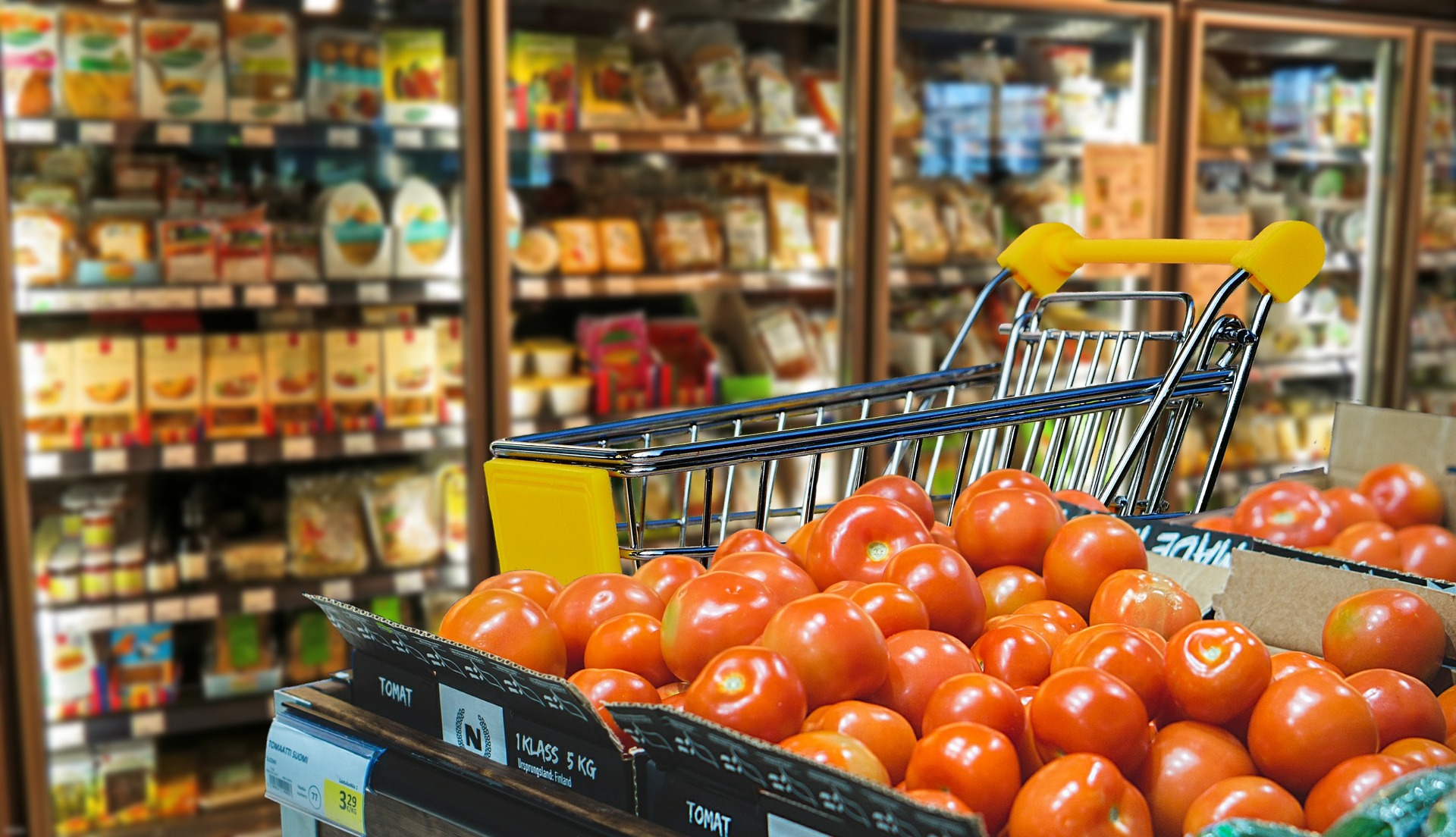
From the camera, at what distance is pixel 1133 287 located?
365cm

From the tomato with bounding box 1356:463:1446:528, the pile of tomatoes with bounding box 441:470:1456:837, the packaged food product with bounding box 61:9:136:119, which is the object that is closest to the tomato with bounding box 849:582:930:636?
the pile of tomatoes with bounding box 441:470:1456:837

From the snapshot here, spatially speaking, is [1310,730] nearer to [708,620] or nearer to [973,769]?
[973,769]

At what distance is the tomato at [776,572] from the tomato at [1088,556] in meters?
0.19

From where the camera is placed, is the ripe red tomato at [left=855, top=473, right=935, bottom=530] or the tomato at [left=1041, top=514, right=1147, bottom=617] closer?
the tomato at [left=1041, top=514, right=1147, bottom=617]

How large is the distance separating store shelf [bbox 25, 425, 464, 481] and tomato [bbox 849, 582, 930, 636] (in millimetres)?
2082

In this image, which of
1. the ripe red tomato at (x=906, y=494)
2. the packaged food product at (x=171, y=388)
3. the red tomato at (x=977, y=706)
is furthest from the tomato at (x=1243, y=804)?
the packaged food product at (x=171, y=388)

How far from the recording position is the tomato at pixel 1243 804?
67cm

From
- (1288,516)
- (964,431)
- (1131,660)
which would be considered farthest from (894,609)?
(1288,516)

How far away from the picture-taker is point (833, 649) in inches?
29.6

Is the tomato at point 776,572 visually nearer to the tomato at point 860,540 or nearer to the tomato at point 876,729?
the tomato at point 860,540

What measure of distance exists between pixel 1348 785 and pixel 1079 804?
164 mm

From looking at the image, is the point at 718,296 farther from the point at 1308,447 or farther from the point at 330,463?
the point at 1308,447

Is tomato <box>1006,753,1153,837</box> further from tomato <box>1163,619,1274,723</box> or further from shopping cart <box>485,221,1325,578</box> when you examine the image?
shopping cart <box>485,221,1325,578</box>

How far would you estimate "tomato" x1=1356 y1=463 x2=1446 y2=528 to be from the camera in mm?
1293
